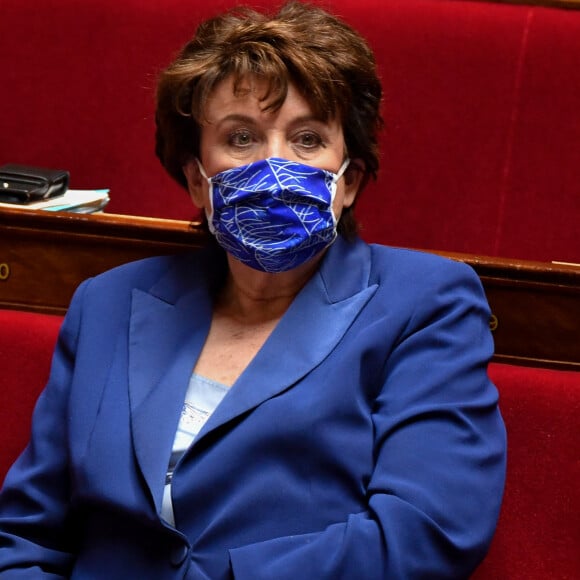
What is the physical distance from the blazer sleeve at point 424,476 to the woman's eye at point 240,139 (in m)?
0.23

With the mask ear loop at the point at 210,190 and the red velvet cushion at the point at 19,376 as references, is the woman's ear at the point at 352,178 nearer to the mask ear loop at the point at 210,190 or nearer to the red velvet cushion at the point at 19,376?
the mask ear loop at the point at 210,190

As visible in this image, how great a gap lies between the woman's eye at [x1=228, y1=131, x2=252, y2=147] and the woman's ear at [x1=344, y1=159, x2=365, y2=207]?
4.6 inches

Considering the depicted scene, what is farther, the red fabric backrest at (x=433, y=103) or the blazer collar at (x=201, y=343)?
the red fabric backrest at (x=433, y=103)

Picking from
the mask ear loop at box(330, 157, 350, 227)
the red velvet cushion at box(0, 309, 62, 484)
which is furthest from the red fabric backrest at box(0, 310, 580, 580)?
the red velvet cushion at box(0, 309, 62, 484)

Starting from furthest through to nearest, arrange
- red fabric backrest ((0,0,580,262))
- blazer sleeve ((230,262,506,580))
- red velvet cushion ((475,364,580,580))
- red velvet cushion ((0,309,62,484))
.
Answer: red fabric backrest ((0,0,580,262)), red velvet cushion ((0,309,62,484)), red velvet cushion ((475,364,580,580)), blazer sleeve ((230,262,506,580))

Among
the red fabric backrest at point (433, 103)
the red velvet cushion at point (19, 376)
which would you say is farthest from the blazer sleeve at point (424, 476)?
the red fabric backrest at point (433, 103)

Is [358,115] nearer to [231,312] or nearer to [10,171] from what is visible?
[231,312]

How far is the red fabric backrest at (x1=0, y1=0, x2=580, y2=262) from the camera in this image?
170cm

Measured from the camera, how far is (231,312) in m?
1.09

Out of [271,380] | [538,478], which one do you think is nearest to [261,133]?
[271,380]

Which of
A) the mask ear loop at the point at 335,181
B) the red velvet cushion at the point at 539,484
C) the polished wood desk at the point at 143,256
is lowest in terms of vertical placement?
the red velvet cushion at the point at 539,484

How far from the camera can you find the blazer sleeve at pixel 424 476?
Result: 0.88 m

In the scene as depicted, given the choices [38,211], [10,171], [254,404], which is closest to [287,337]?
[254,404]

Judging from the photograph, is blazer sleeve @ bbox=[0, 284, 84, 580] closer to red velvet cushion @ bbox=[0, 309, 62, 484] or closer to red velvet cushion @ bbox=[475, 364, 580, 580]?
red velvet cushion @ bbox=[0, 309, 62, 484]
